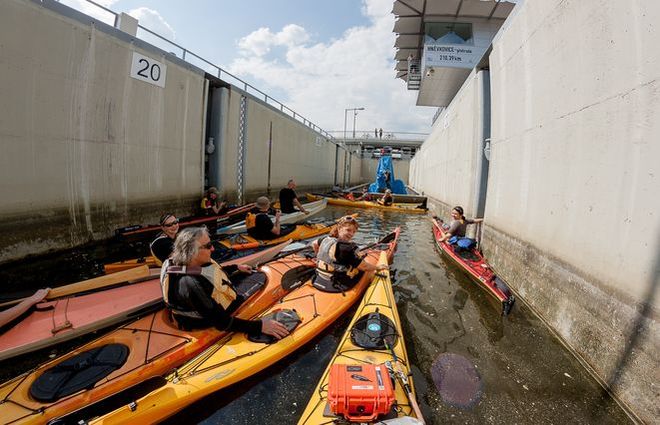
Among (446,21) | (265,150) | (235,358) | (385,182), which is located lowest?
(235,358)

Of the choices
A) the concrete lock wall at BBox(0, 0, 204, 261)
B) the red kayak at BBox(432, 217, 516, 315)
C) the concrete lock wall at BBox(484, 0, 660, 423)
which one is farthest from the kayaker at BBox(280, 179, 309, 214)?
the concrete lock wall at BBox(484, 0, 660, 423)

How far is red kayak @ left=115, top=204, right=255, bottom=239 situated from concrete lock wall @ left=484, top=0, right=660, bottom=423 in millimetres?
7500

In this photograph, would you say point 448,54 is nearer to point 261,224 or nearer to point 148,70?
point 148,70

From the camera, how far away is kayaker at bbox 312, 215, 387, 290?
4461 millimetres

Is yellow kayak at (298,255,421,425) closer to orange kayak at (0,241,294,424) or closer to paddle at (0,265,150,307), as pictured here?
orange kayak at (0,241,294,424)

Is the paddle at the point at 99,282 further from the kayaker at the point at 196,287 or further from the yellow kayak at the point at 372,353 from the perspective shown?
the yellow kayak at the point at 372,353

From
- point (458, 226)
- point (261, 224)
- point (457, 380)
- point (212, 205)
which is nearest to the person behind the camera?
point (457, 380)

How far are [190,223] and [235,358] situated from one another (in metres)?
6.03

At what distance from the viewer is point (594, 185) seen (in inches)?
141

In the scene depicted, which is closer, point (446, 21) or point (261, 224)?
point (261, 224)

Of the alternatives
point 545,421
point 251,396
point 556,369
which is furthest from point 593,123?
point 251,396

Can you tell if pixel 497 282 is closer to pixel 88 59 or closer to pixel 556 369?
pixel 556 369

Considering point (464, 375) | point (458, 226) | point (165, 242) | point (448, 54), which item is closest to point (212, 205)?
point (165, 242)

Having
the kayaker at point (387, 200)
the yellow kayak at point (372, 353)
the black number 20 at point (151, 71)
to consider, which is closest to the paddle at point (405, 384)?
the yellow kayak at point (372, 353)
